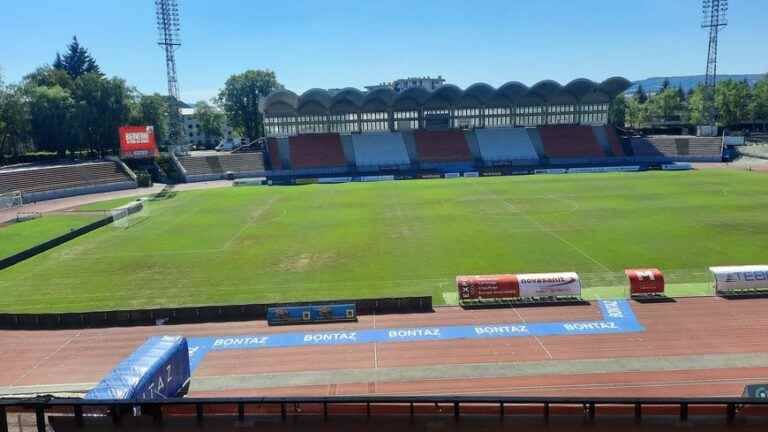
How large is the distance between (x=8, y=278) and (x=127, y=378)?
23300 mm

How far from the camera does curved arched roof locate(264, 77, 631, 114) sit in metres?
92.3

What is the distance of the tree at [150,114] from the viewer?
9433 cm

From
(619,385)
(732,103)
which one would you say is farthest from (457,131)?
(619,385)

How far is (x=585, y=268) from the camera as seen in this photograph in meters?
30.7

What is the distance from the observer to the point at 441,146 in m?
94.9

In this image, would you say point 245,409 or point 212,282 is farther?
point 212,282

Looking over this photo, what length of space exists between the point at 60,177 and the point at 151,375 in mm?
66568

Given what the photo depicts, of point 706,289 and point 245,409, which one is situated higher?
point 245,409

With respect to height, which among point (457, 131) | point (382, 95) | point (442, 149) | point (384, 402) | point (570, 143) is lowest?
point (384, 402)

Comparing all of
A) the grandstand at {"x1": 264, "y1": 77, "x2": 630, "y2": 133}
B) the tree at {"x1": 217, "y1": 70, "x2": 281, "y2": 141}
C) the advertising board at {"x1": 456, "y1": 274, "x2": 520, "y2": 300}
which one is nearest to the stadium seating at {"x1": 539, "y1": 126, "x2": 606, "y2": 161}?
the grandstand at {"x1": 264, "y1": 77, "x2": 630, "y2": 133}

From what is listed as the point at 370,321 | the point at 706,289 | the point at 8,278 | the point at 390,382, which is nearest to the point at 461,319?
the point at 370,321

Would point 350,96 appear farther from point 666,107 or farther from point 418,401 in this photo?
point 418,401

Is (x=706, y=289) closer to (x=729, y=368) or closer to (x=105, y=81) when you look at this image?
(x=729, y=368)

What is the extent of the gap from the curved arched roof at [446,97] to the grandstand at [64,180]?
2802cm
